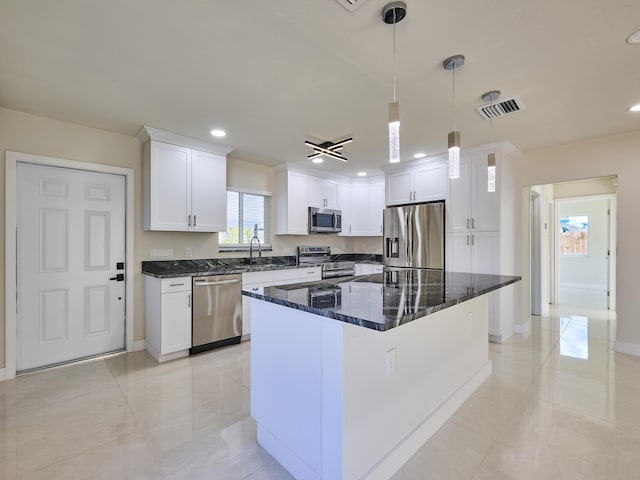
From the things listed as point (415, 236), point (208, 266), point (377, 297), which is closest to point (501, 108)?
point (415, 236)

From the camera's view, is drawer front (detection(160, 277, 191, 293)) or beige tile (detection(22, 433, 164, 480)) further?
drawer front (detection(160, 277, 191, 293))

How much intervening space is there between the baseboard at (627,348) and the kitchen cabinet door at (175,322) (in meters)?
4.82

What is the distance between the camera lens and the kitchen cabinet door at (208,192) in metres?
3.70

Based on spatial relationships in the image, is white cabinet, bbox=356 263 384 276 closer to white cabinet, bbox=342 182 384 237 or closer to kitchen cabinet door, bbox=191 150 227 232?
white cabinet, bbox=342 182 384 237

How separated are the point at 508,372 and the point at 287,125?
3.27 m

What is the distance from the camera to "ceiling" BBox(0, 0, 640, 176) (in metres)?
1.66

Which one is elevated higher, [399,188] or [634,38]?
[634,38]

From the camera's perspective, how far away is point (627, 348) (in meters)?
3.46

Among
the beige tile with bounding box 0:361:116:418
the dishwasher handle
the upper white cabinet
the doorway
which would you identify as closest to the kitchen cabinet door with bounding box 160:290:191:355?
the dishwasher handle

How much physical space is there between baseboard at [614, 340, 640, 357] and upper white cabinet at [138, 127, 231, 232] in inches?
192

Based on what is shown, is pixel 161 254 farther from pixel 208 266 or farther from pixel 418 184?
pixel 418 184

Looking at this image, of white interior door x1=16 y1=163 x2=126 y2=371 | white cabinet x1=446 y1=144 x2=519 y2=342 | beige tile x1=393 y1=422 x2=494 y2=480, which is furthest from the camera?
white cabinet x1=446 y1=144 x2=519 y2=342

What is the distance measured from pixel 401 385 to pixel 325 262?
139 inches

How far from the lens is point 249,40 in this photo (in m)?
1.89
